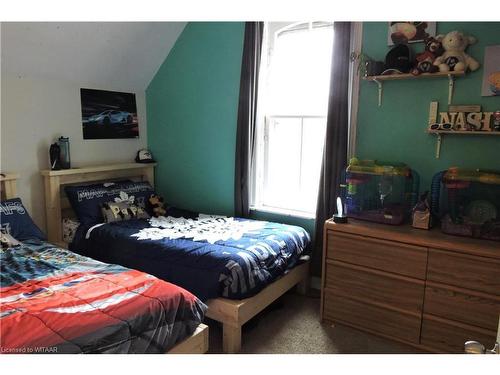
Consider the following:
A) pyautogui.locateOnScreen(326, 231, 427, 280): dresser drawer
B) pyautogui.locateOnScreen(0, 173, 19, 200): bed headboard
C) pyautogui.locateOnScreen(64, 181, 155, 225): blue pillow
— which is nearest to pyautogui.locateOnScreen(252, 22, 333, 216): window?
pyautogui.locateOnScreen(326, 231, 427, 280): dresser drawer

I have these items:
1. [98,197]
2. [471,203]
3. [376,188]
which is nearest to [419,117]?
[376,188]

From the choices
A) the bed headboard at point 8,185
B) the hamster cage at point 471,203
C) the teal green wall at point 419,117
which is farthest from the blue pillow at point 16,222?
the hamster cage at point 471,203

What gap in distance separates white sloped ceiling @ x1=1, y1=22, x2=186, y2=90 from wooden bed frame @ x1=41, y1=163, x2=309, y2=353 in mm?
812

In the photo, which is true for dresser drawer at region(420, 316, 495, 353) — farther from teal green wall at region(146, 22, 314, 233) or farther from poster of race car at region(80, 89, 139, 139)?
poster of race car at region(80, 89, 139, 139)

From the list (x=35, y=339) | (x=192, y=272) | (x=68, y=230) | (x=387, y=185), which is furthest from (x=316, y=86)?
(x=35, y=339)

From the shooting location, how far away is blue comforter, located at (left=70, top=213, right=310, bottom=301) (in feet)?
7.22

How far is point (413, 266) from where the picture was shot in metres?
2.15

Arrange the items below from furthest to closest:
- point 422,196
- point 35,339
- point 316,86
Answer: point 316,86
point 422,196
point 35,339

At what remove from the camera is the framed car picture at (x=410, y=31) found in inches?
95.0

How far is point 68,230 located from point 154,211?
71 centimetres

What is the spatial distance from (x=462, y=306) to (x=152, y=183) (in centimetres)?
299

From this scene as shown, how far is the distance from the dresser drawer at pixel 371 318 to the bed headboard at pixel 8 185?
2458mm

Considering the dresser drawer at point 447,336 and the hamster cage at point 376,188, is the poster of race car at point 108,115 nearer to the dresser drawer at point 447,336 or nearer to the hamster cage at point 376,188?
the hamster cage at point 376,188
